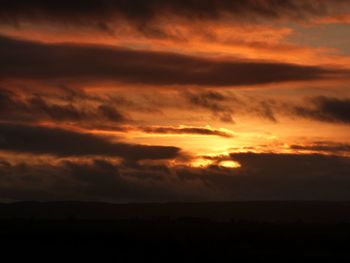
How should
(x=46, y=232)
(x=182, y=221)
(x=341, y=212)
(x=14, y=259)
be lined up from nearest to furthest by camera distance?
(x=14, y=259) < (x=46, y=232) < (x=182, y=221) < (x=341, y=212)

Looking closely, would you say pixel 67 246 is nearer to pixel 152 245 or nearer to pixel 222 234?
pixel 152 245

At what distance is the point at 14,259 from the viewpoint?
56.6 metres

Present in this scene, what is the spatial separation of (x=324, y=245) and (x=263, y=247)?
525 cm

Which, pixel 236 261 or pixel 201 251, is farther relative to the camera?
pixel 201 251

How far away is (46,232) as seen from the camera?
74.6 meters

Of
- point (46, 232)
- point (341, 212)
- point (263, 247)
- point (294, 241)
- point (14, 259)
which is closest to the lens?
point (14, 259)

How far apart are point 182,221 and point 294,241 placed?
23.9 meters

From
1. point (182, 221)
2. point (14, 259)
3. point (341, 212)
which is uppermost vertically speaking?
point (341, 212)

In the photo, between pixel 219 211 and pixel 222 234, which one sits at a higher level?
pixel 219 211

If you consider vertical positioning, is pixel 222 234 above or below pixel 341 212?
below

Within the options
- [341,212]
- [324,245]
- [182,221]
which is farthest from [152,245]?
[341,212]

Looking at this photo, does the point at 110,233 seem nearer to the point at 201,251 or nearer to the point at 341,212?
the point at 201,251

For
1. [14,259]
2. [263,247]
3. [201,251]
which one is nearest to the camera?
[14,259]

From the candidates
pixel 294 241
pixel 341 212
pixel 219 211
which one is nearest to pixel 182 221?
pixel 294 241
